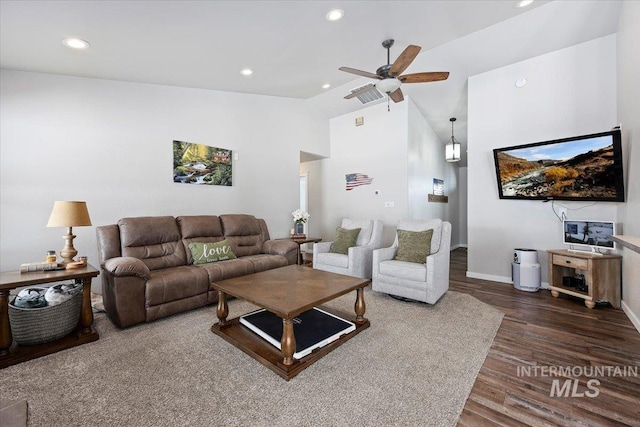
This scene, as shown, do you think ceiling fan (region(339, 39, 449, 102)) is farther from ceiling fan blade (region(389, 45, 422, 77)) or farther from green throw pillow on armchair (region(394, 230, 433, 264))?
green throw pillow on armchair (region(394, 230, 433, 264))

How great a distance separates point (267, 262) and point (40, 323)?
208 cm

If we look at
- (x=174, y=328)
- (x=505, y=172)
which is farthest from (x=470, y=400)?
(x=505, y=172)

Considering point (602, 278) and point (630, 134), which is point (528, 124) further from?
point (602, 278)

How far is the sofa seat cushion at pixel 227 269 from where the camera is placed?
2.99 m

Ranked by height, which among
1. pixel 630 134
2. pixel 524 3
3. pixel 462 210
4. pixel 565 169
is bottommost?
pixel 462 210

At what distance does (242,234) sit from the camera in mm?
4047

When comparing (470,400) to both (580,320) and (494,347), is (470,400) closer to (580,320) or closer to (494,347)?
(494,347)

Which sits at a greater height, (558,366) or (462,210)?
(462,210)

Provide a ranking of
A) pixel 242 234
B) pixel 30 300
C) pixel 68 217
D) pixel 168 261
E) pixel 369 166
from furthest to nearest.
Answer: pixel 369 166 → pixel 242 234 → pixel 168 261 → pixel 68 217 → pixel 30 300

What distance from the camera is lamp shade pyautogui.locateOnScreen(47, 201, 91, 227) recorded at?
2.38m

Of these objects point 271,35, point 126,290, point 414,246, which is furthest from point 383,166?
point 126,290

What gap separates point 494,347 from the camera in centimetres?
216

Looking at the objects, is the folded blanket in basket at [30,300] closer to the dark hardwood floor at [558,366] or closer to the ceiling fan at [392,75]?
the dark hardwood floor at [558,366]

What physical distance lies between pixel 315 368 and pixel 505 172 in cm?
375
